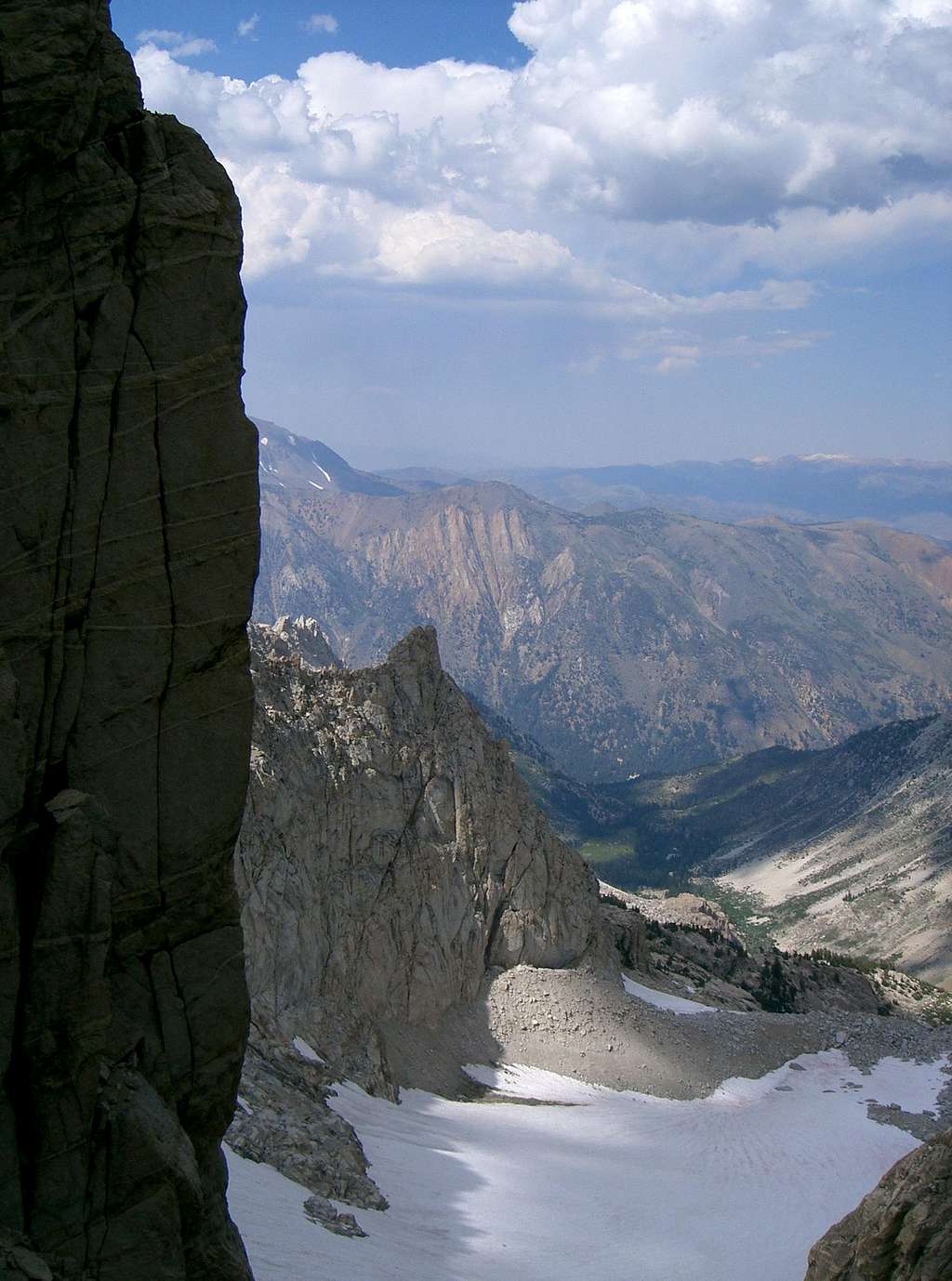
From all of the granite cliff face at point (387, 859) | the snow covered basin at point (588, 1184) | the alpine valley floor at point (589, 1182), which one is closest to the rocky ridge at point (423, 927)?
the granite cliff face at point (387, 859)

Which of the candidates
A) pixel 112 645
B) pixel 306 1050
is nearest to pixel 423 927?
pixel 306 1050

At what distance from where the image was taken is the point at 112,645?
543 inches

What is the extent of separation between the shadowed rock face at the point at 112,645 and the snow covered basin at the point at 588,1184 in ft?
39.8

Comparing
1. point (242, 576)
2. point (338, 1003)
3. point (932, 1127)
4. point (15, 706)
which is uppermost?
point (242, 576)

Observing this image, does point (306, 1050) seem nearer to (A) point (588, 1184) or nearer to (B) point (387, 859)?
(A) point (588, 1184)

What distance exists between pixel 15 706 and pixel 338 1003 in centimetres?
4378

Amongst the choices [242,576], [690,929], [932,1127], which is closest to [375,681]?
[932,1127]

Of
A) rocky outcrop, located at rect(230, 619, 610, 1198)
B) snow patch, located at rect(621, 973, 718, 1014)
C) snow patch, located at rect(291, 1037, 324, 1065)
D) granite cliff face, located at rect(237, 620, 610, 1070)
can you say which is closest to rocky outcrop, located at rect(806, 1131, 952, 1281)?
rocky outcrop, located at rect(230, 619, 610, 1198)

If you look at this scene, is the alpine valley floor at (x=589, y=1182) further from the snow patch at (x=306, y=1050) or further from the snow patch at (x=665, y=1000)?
the snow patch at (x=665, y=1000)

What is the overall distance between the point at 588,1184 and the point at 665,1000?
31121mm

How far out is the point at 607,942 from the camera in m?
77.8

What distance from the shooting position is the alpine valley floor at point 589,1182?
29.3m

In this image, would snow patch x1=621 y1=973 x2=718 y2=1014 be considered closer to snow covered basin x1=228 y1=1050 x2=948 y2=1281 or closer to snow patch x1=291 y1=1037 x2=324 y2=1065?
snow covered basin x1=228 y1=1050 x2=948 y2=1281

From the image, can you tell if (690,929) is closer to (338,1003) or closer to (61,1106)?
(338,1003)
